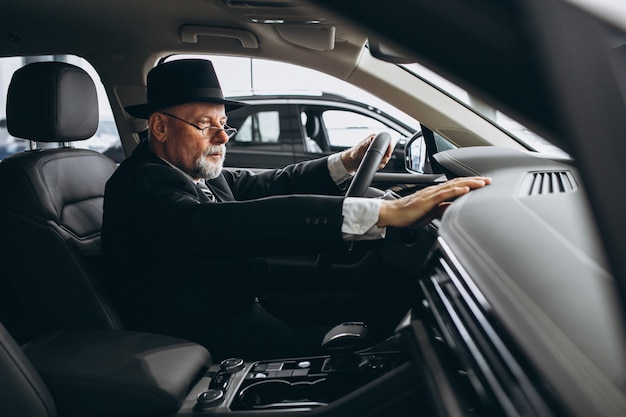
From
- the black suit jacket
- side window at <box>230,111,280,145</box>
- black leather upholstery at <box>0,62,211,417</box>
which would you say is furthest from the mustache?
side window at <box>230,111,280,145</box>

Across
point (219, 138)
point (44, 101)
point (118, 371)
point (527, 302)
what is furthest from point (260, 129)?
point (527, 302)

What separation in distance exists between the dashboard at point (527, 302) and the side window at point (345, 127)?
155 inches

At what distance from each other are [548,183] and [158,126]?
132cm

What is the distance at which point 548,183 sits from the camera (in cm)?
128

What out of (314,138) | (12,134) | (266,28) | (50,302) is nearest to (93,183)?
(12,134)

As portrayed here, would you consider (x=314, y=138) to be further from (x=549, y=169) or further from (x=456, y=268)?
(x=456, y=268)

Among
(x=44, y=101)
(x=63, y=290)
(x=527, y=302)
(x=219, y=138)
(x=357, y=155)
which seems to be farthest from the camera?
(x=357, y=155)

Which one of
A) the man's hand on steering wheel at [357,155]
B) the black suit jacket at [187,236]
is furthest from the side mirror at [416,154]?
the black suit jacket at [187,236]

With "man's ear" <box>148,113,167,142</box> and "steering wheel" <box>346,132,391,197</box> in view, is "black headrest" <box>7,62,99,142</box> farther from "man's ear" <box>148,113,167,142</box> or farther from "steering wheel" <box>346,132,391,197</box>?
"steering wheel" <box>346,132,391,197</box>

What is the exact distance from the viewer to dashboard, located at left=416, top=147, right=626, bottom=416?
581mm

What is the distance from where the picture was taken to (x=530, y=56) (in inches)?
17.8

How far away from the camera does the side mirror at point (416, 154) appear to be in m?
2.88

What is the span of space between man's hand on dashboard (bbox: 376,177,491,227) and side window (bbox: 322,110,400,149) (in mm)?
3667

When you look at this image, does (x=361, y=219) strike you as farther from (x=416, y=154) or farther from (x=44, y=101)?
(x=416, y=154)
